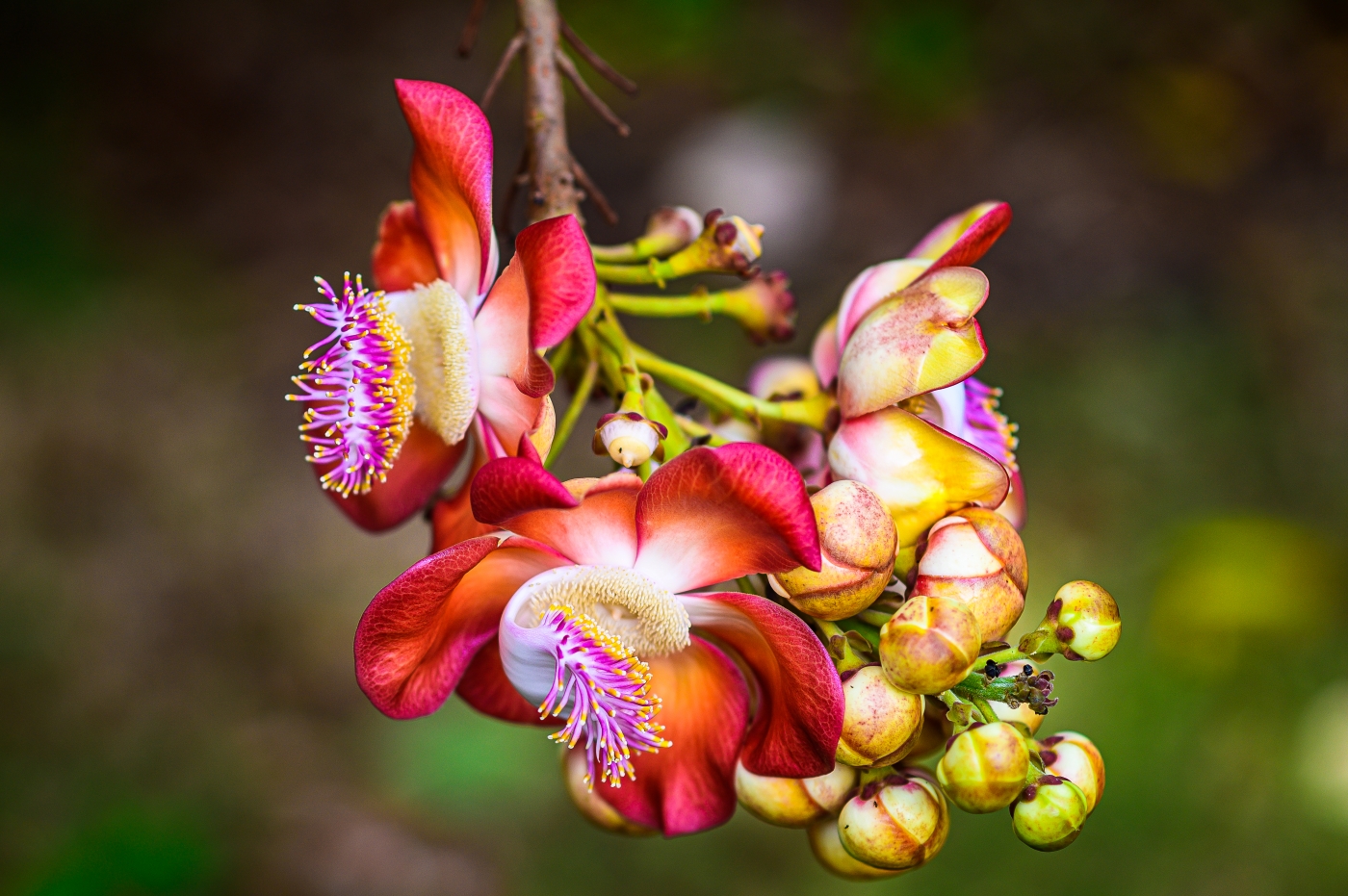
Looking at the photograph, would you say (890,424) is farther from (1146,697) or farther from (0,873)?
(0,873)

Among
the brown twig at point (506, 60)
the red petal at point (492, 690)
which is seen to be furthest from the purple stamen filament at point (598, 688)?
the brown twig at point (506, 60)

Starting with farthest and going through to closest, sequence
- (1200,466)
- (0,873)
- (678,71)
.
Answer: (678,71) → (1200,466) → (0,873)

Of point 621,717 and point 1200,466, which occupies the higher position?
point 621,717

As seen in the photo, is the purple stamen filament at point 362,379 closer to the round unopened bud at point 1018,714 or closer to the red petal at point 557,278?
the red petal at point 557,278

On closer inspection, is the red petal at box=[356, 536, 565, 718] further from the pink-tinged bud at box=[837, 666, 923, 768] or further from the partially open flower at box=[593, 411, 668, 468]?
the pink-tinged bud at box=[837, 666, 923, 768]

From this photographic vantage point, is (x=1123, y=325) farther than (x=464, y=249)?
Yes

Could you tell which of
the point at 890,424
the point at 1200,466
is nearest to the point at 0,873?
the point at 890,424
